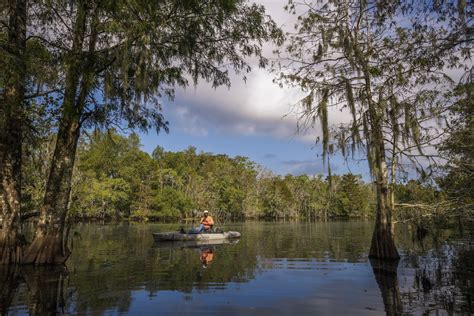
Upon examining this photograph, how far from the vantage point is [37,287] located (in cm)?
842

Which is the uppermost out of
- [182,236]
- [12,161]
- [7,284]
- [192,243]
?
[12,161]

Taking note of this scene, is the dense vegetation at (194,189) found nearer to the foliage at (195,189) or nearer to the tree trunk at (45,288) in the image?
the foliage at (195,189)

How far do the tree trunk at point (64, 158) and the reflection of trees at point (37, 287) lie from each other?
542 millimetres

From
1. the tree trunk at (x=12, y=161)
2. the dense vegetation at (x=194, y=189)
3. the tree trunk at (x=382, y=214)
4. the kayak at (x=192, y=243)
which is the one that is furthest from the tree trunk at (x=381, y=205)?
the dense vegetation at (x=194, y=189)

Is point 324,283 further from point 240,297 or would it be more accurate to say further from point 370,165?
point 370,165

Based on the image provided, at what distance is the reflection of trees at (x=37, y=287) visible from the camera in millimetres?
6855

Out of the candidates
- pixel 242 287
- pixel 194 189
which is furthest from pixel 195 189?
pixel 242 287

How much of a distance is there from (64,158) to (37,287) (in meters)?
4.39

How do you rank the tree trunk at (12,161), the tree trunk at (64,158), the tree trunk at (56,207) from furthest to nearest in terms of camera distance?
the tree trunk at (56,207) < the tree trunk at (64,158) < the tree trunk at (12,161)

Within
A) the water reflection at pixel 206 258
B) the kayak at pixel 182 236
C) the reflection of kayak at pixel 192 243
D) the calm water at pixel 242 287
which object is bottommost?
the calm water at pixel 242 287

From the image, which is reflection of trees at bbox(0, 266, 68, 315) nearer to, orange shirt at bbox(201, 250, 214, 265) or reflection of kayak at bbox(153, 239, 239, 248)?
orange shirt at bbox(201, 250, 214, 265)

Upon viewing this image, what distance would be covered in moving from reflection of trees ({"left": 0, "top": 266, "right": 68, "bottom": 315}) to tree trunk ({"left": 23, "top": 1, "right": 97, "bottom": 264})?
542mm

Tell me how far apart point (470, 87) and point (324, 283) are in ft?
18.3

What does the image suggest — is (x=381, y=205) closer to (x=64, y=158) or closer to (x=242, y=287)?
(x=242, y=287)
